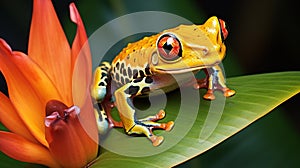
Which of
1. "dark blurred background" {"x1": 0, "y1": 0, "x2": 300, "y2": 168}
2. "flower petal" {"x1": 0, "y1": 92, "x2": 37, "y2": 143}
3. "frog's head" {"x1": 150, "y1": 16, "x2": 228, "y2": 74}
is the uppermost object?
"frog's head" {"x1": 150, "y1": 16, "x2": 228, "y2": 74}

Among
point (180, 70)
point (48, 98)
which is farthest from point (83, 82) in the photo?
point (180, 70)

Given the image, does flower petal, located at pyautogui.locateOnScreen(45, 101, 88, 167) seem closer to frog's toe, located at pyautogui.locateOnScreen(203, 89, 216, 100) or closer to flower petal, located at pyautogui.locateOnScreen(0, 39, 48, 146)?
flower petal, located at pyautogui.locateOnScreen(0, 39, 48, 146)

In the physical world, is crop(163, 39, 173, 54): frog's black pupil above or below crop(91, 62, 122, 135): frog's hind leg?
above

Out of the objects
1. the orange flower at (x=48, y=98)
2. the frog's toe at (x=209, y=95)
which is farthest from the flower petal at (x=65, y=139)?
the frog's toe at (x=209, y=95)

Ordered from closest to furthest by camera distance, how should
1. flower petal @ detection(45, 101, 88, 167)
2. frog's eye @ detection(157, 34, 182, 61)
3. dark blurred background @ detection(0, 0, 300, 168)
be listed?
flower petal @ detection(45, 101, 88, 167) < frog's eye @ detection(157, 34, 182, 61) < dark blurred background @ detection(0, 0, 300, 168)

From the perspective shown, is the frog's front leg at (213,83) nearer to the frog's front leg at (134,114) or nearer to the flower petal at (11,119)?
the frog's front leg at (134,114)

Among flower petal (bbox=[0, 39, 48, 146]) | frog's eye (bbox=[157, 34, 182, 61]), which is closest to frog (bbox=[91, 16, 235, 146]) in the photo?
frog's eye (bbox=[157, 34, 182, 61])

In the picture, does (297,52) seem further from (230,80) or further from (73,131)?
(73,131)
